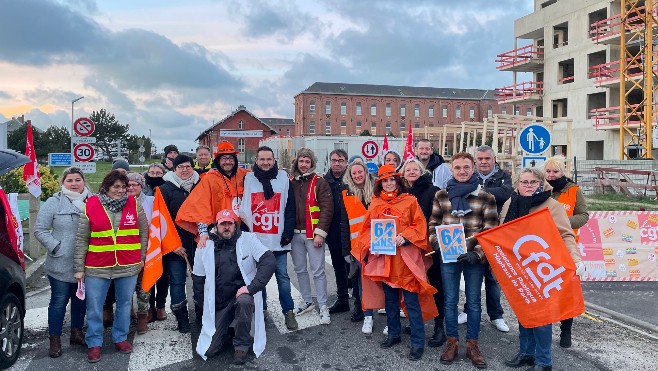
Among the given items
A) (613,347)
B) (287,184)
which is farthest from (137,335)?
(613,347)

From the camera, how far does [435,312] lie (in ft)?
18.4

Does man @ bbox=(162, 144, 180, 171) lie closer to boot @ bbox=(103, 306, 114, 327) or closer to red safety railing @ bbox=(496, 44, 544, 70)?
boot @ bbox=(103, 306, 114, 327)

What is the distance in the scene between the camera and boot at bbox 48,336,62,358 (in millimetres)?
5180

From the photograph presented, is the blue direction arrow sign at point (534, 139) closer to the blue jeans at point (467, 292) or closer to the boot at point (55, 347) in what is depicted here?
the blue jeans at point (467, 292)

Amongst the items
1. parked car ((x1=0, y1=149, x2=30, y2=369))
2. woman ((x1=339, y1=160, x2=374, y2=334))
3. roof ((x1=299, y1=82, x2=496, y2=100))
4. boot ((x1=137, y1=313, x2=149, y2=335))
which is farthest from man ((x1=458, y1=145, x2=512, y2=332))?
roof ((x1=299, y1=82, x2=496, y2=100))

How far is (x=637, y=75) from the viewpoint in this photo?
31.3m

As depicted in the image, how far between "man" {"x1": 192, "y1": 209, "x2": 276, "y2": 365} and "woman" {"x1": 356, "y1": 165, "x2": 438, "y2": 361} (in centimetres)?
116

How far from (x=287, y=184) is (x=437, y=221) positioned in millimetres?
1953

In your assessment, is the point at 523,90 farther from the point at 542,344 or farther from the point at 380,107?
the point at 380,107

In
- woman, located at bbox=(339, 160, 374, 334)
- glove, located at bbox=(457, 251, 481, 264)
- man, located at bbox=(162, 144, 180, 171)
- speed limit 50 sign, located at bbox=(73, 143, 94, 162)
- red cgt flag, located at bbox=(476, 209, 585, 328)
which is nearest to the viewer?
red cgt flag, located at bbox=(476, 209, 585, 328)

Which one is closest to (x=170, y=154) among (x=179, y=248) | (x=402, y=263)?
(x=179, y=248)

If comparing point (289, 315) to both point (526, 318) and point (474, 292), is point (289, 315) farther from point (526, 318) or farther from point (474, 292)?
point (526, 318)

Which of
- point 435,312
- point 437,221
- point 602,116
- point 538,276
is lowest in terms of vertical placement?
point 435,312

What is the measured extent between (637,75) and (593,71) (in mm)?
4463
